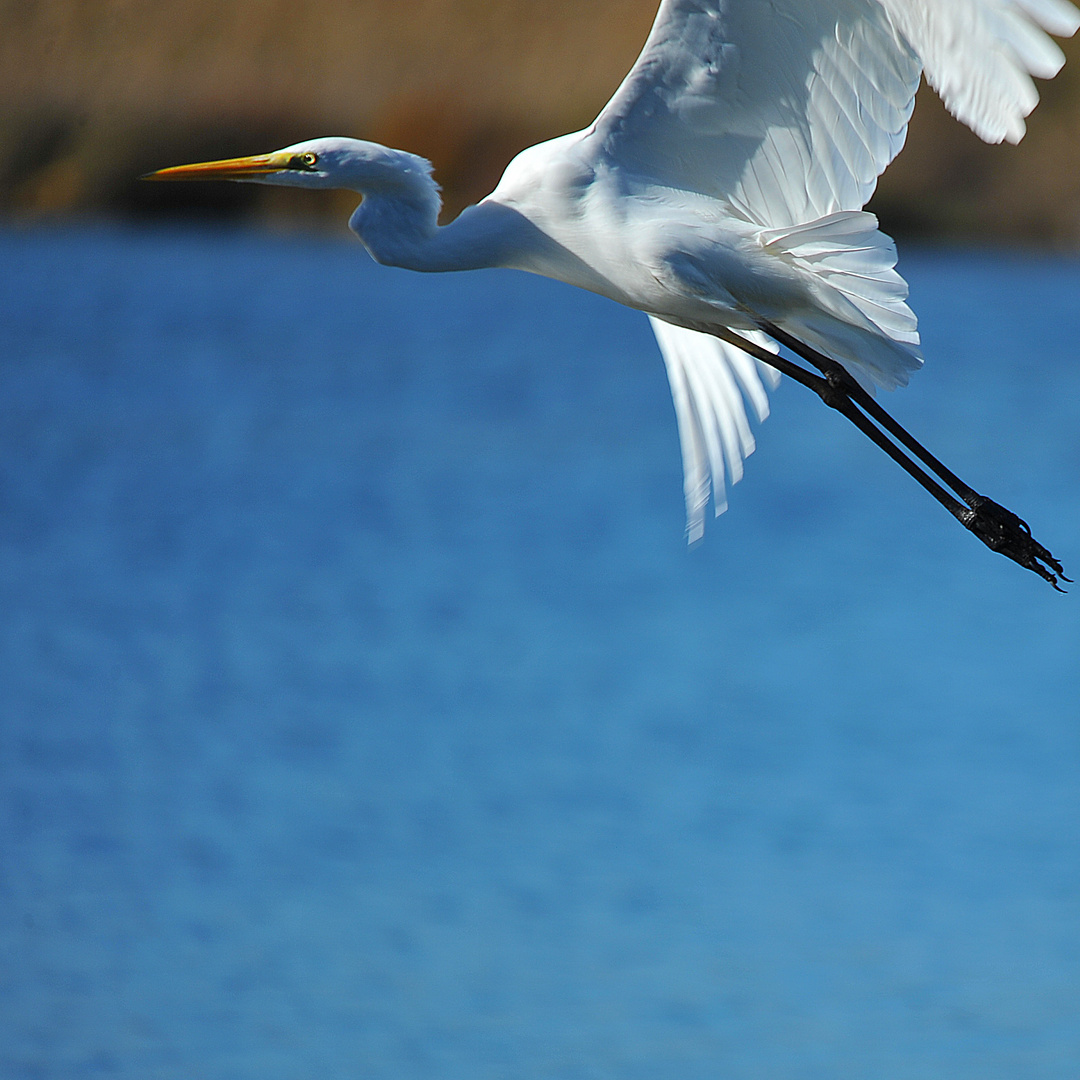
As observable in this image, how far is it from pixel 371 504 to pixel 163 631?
10.1 feet

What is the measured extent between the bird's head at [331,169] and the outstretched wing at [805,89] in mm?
471

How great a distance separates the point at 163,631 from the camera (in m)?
9.35

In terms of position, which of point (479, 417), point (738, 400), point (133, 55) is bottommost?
point (738, 400)

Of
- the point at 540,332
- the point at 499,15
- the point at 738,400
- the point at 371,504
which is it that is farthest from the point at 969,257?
the point at 738,400

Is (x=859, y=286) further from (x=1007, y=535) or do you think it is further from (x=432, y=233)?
(x=432, y=233)

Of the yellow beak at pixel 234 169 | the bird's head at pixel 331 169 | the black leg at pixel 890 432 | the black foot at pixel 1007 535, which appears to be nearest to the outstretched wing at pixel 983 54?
the black leg at pixel 890 432

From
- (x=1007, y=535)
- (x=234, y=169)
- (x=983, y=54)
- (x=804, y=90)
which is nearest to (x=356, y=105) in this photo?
(x=234, y=169)

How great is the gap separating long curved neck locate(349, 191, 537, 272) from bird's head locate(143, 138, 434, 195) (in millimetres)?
48

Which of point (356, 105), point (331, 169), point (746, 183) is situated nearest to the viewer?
point (331, 169)

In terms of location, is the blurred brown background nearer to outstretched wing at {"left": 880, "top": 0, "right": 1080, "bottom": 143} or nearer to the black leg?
the black leg

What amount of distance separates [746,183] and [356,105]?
47.6 feet

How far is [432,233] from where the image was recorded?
13.4 ft

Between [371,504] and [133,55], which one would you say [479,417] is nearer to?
[371,504]

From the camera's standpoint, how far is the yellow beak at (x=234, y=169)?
13.2 feet
